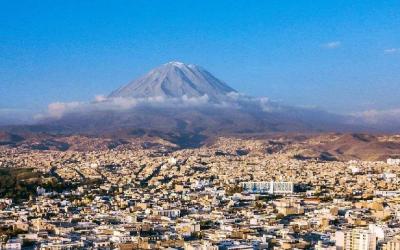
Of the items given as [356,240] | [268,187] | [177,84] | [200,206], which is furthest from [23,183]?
[177,84]

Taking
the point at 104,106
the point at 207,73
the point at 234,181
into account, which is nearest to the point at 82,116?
the point at 104,106

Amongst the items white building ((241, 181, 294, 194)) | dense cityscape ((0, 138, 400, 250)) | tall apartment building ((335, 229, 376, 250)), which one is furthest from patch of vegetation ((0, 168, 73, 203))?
tall apartment building ((335, 229, 376, 250))

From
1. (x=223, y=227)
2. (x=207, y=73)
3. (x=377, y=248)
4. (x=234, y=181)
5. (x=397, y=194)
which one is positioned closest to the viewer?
(x=377, y=248)

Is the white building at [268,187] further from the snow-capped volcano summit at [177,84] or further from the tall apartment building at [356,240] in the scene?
the snow-capped volcano summit at [177,84]

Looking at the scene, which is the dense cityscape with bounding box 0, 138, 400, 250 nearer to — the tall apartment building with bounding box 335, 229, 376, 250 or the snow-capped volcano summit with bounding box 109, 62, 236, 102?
the tall apartment building with bounding box 335, 229, 376, 250

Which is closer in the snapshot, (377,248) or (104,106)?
(377,248)

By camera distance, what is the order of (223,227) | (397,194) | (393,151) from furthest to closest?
(393,151)
(397,194)
(223,227)

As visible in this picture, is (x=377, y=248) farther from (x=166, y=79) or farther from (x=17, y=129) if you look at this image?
(x=166, y=79)
